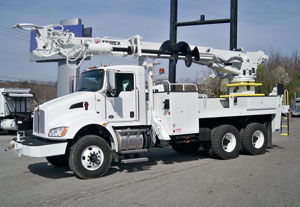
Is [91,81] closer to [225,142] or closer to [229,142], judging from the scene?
[225,142]

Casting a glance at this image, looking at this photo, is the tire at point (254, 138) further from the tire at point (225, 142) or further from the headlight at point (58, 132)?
the headlight at point (58, 132)

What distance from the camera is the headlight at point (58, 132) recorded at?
722 cm

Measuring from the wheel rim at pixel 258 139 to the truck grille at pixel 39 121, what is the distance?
6.98m

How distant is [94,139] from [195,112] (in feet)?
10.7

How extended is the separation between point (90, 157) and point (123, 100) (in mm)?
1760

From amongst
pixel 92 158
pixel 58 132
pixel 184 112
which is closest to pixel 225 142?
pixel 184 112

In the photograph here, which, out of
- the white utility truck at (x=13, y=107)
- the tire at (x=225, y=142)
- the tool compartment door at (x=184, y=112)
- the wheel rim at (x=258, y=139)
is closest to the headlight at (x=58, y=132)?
the tool compartment door at (x=184, y=112)

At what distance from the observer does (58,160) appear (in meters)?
8.88

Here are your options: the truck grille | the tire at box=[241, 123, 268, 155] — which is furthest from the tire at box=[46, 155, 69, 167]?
the tire at box=[241, 123, 268, 155]

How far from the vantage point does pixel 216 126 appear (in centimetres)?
1032

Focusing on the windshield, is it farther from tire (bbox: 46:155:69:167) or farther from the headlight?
tire (bbox: 46:155:69:167)

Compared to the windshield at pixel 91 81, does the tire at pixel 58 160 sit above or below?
below

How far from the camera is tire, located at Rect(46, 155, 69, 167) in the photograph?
8812 millimetres

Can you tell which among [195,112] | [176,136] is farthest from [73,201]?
[195,112]
